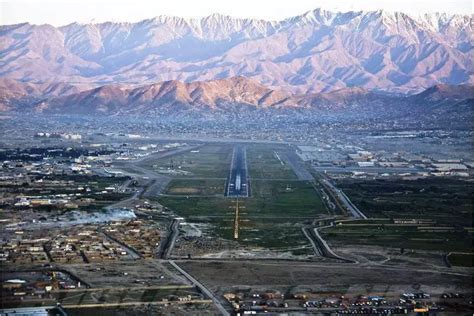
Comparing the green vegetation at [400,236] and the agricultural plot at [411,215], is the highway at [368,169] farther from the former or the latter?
the green vegetation at [400,236]

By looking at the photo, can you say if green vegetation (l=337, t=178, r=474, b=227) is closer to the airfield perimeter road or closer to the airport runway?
the airport runway

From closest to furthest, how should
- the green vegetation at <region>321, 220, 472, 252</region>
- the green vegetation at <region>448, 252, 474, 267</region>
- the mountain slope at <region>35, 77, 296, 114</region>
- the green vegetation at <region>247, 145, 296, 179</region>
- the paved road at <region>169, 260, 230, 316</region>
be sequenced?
the paved road at <region>169, 260, 230, 316</region>
the green vegetation at <region>448, 252, 474, 267</region>
the green vegetation at <region>321, 220, 472, 252</region>
the green vegetation at <region>247, 145, 296, 179</region>
the mountain slope at <region>35, 77, 296, 114</region>

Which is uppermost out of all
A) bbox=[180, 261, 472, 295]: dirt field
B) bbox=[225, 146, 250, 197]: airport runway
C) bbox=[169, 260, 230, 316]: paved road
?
bbox=[169, 260, 230, 316]: paved road

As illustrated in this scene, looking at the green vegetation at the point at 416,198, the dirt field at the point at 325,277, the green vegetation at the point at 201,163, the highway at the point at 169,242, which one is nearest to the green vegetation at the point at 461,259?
the dirt field at the point at 325,277

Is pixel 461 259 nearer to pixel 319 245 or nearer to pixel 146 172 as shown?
pixel 319 245

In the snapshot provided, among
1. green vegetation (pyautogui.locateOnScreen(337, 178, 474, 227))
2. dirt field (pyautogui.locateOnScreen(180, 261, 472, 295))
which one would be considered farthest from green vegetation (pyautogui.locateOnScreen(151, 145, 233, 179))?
dirt field (pyautogui.locateOnScreen(180, 261, 472, 295))

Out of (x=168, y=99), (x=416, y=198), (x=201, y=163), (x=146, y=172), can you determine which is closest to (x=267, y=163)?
(x=201, y=163)

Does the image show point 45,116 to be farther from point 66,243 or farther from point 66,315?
point 66,315

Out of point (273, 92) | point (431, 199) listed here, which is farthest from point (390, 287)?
point (273, 92)
